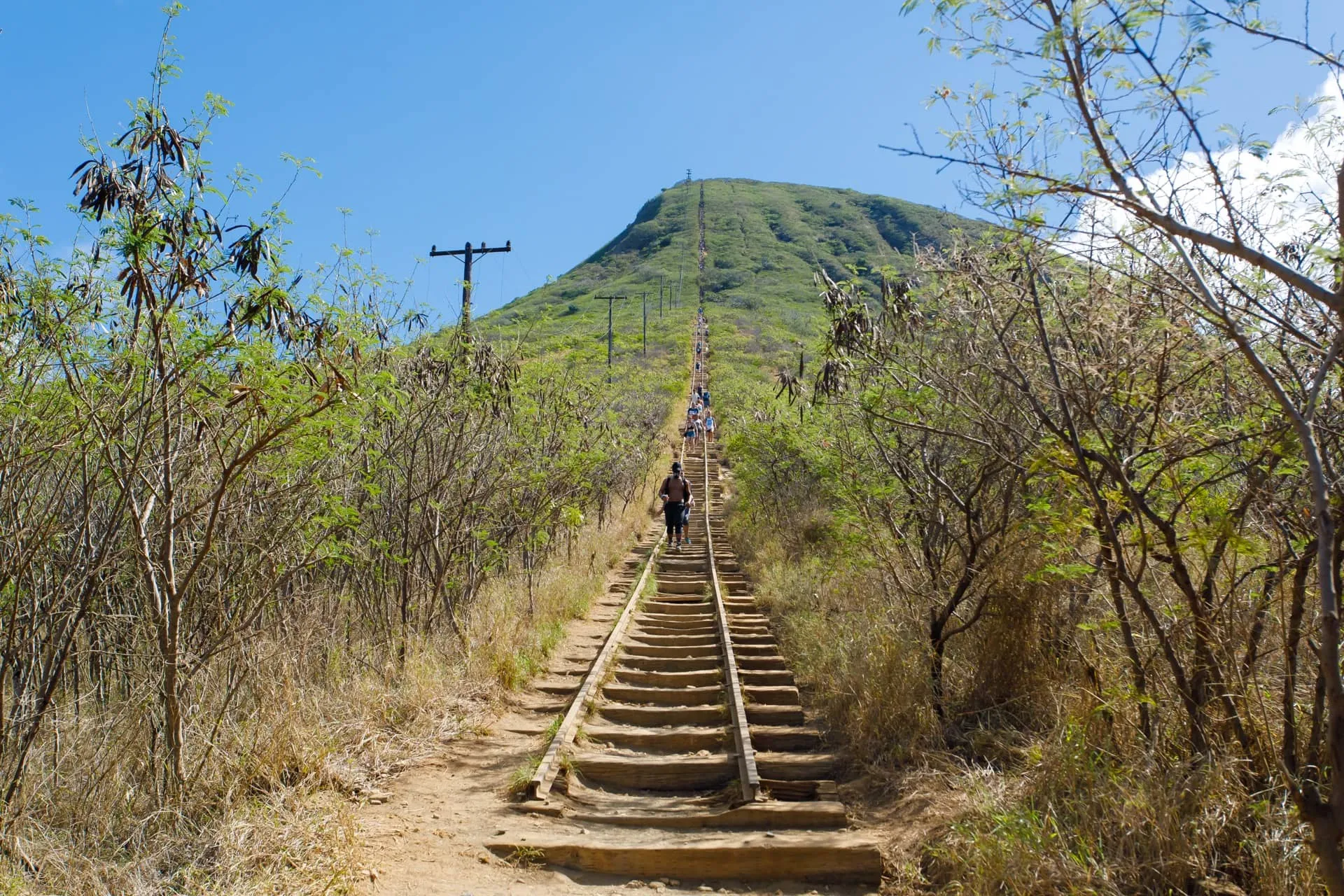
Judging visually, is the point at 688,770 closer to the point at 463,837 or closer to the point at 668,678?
the point at 463,837

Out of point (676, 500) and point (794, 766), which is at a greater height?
point (676, 500)

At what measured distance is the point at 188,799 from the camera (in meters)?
5.50

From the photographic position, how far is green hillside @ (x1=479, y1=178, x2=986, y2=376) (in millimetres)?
81750

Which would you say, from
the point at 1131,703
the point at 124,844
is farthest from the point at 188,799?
the point at 1131,703

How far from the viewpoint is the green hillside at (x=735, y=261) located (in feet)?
268

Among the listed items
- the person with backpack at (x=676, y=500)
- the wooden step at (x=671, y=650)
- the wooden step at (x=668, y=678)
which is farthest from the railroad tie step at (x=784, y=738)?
the person with backpack at (x=676, y=500)

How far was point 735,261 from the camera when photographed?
431 ft

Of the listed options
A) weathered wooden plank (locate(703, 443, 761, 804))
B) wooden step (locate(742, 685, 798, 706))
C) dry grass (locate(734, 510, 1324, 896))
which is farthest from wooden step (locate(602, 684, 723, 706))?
dry grass (locate(734, 510, 1324, 896))

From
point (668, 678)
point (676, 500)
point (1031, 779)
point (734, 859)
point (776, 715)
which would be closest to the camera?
point (1031, 779)

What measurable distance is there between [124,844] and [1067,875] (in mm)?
4723

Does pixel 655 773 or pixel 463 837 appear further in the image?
pixel 655 773

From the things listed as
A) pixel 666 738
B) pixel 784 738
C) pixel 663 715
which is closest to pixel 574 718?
→ pixel 666 738

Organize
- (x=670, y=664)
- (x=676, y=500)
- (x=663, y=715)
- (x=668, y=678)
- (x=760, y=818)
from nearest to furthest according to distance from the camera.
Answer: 1. (x=760, y=818)
2. (x=663, y=715)
3. (x=668, y=678)
4. (x=670, y=664)
5. (x=676, y=500)

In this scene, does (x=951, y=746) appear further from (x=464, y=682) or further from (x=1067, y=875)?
(x=464, y=682)
